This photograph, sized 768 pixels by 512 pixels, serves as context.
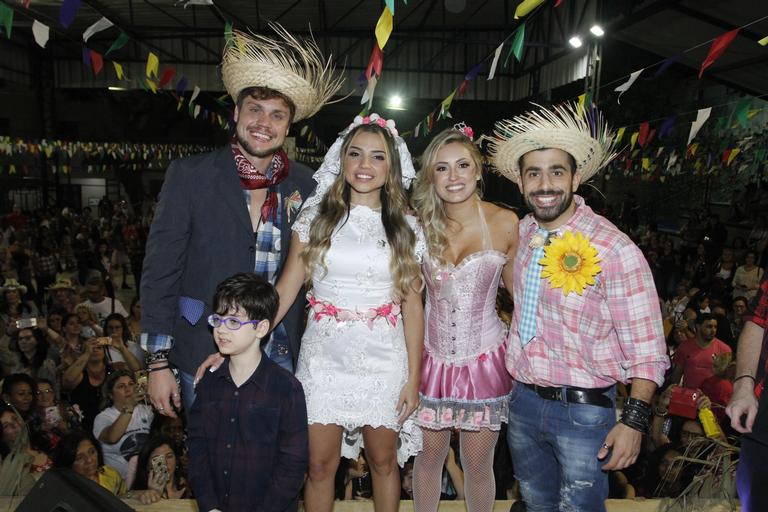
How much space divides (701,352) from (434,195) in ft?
13.0

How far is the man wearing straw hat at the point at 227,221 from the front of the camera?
8.16 ft

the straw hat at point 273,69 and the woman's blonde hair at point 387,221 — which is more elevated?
the straw hat at point 273,69

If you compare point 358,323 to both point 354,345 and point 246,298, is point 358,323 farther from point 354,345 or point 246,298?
point 246,298

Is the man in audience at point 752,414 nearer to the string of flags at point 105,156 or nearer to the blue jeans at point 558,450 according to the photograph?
the blue jeans at point 558,450

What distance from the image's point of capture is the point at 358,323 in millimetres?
2510

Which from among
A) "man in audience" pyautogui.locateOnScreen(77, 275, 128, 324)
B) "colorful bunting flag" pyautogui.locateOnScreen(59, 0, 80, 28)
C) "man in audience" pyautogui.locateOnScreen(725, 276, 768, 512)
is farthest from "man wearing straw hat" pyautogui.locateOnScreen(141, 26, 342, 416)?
"man in audience" pyautogui.locateOnScreen(77, 275, 128, 324)

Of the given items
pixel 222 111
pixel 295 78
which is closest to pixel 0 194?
pixel 222 111

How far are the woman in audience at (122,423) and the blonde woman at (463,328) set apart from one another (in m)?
2.49

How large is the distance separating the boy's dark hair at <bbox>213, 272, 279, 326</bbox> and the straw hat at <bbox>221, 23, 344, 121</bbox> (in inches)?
37.2

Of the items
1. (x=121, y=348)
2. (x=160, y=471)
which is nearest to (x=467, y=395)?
(x=160, y=471)

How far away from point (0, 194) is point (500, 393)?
22.2 m

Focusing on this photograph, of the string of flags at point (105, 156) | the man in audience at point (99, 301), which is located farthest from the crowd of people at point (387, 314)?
the string of flags at point (105, 156)

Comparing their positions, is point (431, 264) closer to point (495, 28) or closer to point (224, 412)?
point (224, 412)

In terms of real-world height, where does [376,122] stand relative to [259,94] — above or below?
below
